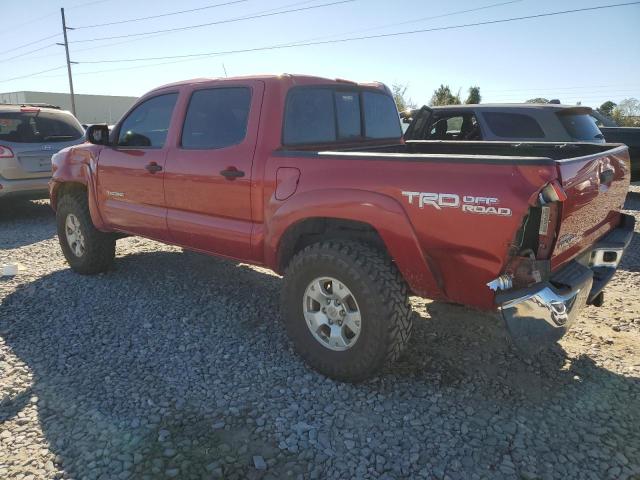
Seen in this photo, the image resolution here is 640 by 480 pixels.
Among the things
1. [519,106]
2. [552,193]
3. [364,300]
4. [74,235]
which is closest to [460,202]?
[552,193]

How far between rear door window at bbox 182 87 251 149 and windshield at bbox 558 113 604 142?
15.6 ft

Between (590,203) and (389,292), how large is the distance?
4.17 feet

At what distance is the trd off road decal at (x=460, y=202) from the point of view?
2293mm

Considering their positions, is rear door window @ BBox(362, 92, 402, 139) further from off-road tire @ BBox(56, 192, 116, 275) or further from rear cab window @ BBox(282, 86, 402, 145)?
off-road tire @ BBox(56, 192, 116, 275)

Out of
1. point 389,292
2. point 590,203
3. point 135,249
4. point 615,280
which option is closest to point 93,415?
point 389,292

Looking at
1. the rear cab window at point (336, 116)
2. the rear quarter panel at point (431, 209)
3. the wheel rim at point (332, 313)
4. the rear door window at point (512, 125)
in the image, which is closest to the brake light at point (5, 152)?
the rear cab window at point (336, 116)

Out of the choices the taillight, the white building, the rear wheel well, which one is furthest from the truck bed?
the white building

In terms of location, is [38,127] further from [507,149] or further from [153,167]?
[507,149]

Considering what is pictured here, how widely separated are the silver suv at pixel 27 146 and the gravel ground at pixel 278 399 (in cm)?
378

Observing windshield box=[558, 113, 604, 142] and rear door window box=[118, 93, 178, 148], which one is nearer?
rear door window box=[118, 93, 178, 148]

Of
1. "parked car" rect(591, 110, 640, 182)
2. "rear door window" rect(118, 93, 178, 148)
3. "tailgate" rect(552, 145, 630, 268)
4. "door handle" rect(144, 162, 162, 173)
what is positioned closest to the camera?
"tailgate" rect(552, 145, 630, 268)

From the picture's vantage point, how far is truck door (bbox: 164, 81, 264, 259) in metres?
3.42

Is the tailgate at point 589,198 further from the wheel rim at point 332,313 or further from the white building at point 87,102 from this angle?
the white building at point 87,102

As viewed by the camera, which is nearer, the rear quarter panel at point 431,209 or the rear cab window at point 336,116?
the rear quarter panel at point 431,209
